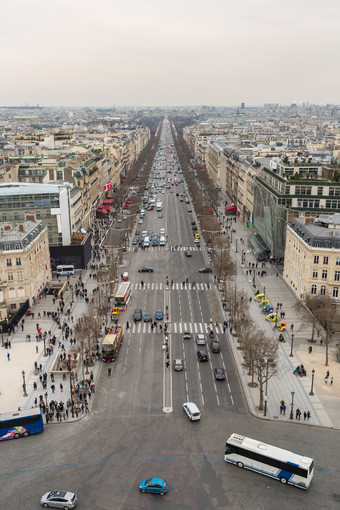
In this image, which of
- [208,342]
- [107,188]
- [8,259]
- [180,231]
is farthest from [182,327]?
[107,188]

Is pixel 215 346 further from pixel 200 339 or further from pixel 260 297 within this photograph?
pixel 260 297

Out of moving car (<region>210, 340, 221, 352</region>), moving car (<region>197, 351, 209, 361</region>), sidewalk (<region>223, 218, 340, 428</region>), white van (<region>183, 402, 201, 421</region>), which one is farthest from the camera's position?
moving car (<region>210, 340, 221, 352</region>)

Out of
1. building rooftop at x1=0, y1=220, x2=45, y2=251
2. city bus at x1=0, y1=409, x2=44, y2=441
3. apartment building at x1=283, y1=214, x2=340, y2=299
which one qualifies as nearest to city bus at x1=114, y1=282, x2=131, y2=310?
building rooftop at x1=0, y1=220, x2=45, y2=251

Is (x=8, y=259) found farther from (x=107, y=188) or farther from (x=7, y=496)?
(x=107, y=188)

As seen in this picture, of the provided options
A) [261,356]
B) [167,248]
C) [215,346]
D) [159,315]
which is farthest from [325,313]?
[167,248]

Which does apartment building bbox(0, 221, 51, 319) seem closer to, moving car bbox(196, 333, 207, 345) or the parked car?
moving car bbox(196, 333, 207, 345)

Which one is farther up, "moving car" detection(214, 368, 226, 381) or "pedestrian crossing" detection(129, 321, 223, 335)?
"moving car" detection(214, 368, 226, 381)

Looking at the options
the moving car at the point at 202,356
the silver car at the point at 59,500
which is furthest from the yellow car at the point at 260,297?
the silver car at the point at 59,500
